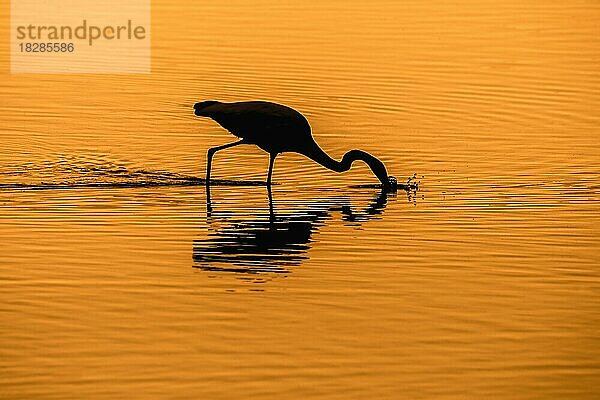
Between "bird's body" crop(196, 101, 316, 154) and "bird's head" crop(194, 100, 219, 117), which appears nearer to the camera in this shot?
"bird's body" crop(196, 101, 316, 154)

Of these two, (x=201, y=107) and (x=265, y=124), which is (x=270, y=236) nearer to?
(x=265, y=124)

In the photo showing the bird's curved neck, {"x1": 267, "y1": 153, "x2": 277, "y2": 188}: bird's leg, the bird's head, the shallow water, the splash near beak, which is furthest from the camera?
the bird's head

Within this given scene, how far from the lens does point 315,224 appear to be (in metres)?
16.3

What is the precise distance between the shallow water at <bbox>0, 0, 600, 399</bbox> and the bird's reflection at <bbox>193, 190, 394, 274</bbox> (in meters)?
0.04

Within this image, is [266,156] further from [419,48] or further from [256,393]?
[256,393]

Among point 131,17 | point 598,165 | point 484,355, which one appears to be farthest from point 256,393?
point 131,17

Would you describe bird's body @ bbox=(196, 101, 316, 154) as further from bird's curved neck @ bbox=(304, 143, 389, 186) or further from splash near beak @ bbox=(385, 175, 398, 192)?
splash near beak @ bbox=(385, 175, 398, 192)

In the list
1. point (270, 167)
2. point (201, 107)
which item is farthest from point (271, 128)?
point (201, 107)

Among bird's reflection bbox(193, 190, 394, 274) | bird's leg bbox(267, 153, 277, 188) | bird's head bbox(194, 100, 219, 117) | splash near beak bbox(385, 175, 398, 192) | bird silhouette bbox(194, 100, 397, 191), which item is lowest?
bird's reflection bbox(193, 190, 394, 274)

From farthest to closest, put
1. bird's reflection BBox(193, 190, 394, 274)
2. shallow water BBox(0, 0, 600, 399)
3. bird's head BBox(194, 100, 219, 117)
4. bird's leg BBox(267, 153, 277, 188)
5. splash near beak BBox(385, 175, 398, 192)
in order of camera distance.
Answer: bird's head BBox(194, 100, 219, 117)
bird's leg BBox(267, 153, 277, 188)
splash near beak BBox(385, 175, 398, 192)
bird's reflection BBox(193, 190, 394, 274)
shallow water BBox(0, 0, 600, 399)

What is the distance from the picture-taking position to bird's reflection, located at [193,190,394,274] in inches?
546

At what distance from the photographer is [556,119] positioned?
23.9m

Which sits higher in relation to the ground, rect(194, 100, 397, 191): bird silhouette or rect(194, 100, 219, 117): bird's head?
rect(194, 100, 219, 117): bird's head

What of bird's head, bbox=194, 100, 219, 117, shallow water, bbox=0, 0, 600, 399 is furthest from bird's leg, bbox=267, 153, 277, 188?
bird's head, bbox=194, 100, 219, 117
